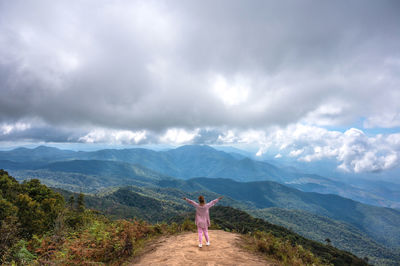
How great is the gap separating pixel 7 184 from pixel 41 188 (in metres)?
9.04

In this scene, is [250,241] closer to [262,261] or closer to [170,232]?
[262,261]

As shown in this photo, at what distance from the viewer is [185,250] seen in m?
9.99

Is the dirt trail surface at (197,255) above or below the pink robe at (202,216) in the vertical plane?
below

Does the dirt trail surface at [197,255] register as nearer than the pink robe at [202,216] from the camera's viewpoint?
Yes

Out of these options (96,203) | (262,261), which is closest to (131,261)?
(262,261)

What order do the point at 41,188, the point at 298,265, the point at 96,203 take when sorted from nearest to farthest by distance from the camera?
the point at 298,265 → the point at 41,188 → the point at 96,203

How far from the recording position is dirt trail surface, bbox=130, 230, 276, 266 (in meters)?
8.59

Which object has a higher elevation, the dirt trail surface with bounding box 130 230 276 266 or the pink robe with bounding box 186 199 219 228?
the pink robe with bounding box 186 199 219 228

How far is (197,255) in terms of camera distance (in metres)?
9.26

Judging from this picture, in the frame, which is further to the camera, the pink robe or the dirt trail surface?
Answer: the pink robe

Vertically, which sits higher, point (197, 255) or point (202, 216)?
point (202, 216)

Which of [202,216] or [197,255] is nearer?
[197,255]

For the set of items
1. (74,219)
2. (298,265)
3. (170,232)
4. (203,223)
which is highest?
(203,223)

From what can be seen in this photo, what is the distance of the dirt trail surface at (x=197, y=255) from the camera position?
28.2 feet
